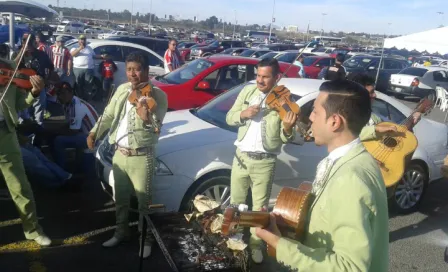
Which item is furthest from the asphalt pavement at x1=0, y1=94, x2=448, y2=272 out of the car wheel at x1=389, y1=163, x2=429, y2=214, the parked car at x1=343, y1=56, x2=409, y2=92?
the parked car at x1=343, y1=56, x2=409, y2=92

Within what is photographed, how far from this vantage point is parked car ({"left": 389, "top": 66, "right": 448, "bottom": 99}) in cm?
1700

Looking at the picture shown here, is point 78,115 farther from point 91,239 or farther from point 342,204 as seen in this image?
point 342,204

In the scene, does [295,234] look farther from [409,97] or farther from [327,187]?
[409,97]

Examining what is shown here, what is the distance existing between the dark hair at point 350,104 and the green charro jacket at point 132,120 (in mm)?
2237

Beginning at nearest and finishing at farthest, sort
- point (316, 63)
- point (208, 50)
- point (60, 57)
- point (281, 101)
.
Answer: point (281, 101) → point (60, 57) → point (316, 63) → point (208, 50)

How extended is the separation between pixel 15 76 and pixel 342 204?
10.2 feet

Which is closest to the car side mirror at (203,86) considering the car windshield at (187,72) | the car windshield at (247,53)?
the car windshield at (187,72)

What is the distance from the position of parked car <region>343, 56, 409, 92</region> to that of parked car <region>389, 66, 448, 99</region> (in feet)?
2.41

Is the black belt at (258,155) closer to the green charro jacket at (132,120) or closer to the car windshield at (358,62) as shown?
the green charro jacket at (132,120)

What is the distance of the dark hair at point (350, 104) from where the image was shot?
5.60 ft

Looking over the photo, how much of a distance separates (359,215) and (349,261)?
0.16m

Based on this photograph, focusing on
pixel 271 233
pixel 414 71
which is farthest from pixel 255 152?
pixel 414 71

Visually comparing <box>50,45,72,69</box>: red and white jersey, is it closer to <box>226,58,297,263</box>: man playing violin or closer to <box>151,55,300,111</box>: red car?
<box>151,55,300,111</box>: red car

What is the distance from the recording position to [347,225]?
154 cm
